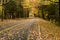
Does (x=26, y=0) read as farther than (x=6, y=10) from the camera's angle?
Yes

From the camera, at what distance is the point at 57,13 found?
34062mm

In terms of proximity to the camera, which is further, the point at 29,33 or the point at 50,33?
the point at 50,33

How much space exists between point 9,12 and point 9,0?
4.60 m

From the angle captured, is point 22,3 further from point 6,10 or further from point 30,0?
point 6,10

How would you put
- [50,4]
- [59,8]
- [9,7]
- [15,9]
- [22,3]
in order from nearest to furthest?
[59,8]
[50,4]
[9,7]
[15,9]
[22,3]

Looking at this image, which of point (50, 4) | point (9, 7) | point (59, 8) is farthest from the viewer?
point (9, 7)

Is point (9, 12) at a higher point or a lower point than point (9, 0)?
lower

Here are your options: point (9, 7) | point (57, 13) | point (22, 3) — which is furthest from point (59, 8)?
point (22, 3)

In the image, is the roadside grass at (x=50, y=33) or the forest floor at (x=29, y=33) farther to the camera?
the roadside grass at (x=50, y=33)

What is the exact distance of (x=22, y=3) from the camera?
86875mm

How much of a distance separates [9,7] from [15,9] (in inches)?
222

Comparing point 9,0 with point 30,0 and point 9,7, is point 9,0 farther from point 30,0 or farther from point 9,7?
point 30,0

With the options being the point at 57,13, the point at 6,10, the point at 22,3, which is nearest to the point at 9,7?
the point at 6,10

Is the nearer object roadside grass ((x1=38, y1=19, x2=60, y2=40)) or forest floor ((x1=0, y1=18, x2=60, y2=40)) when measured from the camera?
forest floor ((x1=0, y1=18, x2=60, y2=40))
